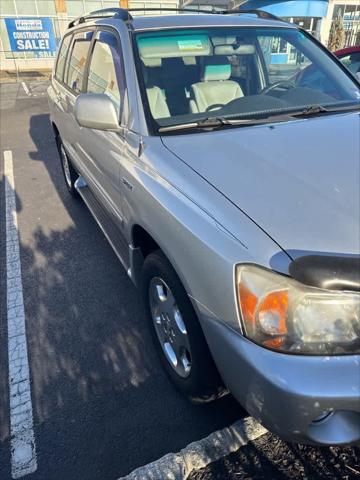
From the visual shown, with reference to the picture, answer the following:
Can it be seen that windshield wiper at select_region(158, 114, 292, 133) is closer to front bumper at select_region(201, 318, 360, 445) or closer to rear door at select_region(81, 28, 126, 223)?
rear door at select_region(81, 28, 126, 223)

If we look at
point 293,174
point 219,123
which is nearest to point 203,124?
point 219,123

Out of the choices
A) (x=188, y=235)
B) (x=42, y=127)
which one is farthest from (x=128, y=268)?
(x=42, y=127)

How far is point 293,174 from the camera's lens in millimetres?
1796

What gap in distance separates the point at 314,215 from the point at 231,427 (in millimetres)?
1170

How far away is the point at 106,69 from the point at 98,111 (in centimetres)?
68

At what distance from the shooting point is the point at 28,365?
8.11ft

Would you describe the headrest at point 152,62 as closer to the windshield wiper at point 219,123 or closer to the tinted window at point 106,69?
the tinted window at point 106,69

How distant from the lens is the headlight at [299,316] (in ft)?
4.52

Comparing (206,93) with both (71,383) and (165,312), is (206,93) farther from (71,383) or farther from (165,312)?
(71,383)

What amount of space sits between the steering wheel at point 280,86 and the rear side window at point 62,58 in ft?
8.37

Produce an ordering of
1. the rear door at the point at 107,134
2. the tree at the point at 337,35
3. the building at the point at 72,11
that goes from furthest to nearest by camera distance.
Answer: the tree at the point at 337,35 < the building at the point at 72,11 < the rear door at the point at 107,134

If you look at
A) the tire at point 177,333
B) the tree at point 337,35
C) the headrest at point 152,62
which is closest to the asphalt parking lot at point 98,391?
the tire at point 177,333

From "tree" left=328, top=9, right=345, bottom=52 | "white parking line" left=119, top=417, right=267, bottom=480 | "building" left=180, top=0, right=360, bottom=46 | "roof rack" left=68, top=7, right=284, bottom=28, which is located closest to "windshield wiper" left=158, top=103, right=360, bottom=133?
"roof rack" left=68, top=7, right=284, bottom=28

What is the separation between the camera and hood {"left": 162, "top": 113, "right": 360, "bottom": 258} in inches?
57.8
